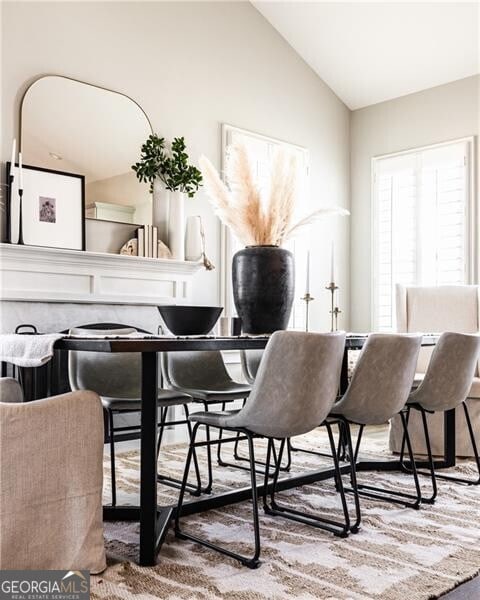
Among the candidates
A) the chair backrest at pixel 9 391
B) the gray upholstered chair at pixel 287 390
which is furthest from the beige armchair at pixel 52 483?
the gray upholstered chair at pixel 287 390

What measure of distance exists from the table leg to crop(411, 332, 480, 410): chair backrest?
1503mm

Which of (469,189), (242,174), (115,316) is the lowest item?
(115,316)

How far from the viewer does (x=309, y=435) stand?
15.9 feet

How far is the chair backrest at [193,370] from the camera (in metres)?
3.59

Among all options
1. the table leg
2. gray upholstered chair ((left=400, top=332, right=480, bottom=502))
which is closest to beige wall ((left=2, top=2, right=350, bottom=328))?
gray upholstered chair ((left=400, top=332, right=480, bottom=502))

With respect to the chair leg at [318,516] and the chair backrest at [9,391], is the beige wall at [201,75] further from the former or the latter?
the chair leg at [318,516]

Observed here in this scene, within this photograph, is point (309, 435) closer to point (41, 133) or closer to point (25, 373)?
point (25, 373)

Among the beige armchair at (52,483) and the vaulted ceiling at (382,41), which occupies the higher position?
the vaulted ceiling at (382,41)

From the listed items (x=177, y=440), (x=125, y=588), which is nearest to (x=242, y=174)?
(x=125, y=588)

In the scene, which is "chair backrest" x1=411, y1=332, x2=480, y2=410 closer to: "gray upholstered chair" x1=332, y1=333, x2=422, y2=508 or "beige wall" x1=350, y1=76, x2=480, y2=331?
"gray upholstered chair" x1=332, y1=333, x2=422, y2=508

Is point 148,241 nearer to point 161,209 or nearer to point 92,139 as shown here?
point 161,209

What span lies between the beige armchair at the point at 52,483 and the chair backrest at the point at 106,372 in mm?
1170

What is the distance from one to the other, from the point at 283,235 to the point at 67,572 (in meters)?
1.55

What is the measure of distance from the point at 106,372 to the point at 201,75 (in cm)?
291
